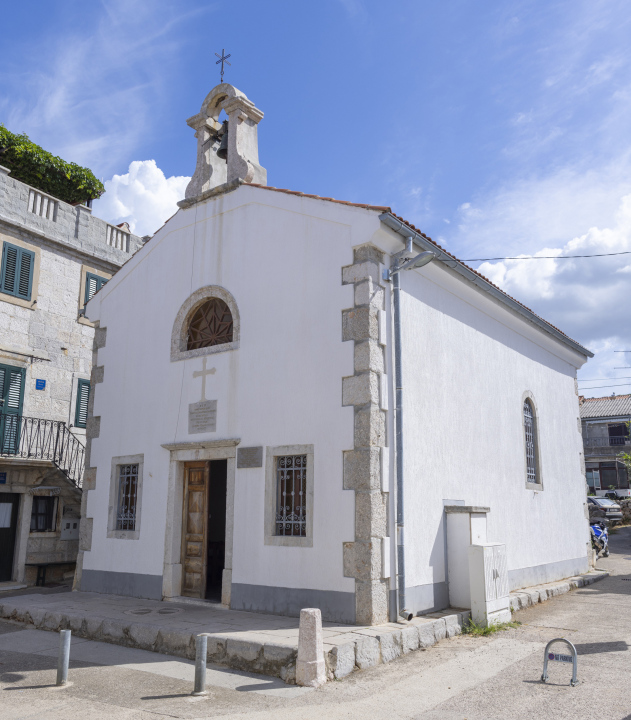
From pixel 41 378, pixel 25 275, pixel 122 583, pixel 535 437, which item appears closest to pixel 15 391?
pixel 41 378

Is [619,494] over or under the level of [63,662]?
over

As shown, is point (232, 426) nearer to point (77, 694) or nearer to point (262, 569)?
point (262, 569)

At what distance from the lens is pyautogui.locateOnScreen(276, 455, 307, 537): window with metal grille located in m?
8.57

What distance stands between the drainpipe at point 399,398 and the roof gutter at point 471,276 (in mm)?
192

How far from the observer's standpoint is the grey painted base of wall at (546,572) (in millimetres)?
11148

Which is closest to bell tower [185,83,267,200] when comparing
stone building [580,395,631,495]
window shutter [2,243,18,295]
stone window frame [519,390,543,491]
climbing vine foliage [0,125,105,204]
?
window shutter [2,243,18,295]

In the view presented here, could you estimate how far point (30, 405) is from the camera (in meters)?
14.0

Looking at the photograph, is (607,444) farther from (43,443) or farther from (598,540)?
(43,443)

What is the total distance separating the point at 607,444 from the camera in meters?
38.3

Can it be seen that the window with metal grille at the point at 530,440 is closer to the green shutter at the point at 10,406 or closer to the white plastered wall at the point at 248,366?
the white plastered wall at the point at 248,366

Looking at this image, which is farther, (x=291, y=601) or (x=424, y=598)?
(x=424, y=598)

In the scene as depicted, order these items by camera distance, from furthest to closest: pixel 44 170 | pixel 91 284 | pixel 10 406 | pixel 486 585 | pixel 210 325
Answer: pixel 44 170 < pixel 91 284 < pixel 10 406 < pixel 210 325 < pixel 486 585

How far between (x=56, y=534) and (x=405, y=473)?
369 inches

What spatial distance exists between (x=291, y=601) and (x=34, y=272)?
389 inches
